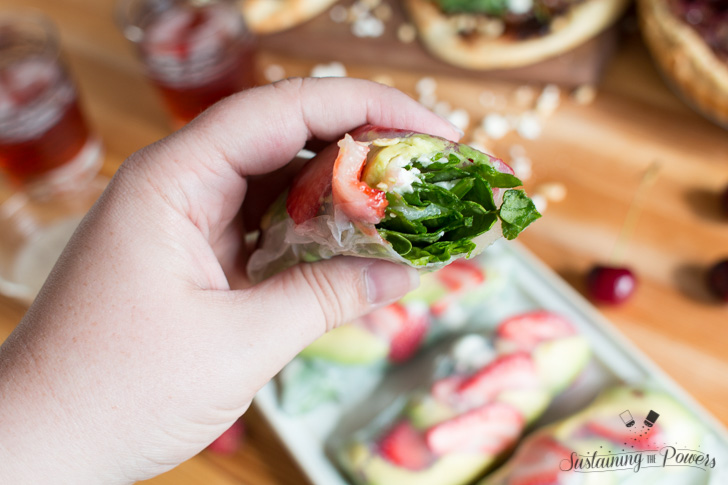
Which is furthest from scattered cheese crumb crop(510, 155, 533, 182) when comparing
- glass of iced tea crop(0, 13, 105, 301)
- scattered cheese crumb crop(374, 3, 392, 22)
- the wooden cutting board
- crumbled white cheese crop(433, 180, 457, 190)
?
glass of iced tea crop(0, 13, 105, 301)

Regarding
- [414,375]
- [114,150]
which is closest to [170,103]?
[114,150]

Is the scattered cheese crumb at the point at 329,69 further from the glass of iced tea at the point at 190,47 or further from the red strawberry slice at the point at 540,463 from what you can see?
the red strawberry slice at the point at 540,463

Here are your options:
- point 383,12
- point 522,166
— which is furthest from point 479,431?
point 383,12

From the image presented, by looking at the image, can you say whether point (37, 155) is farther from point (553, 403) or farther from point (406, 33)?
point (553, 403)

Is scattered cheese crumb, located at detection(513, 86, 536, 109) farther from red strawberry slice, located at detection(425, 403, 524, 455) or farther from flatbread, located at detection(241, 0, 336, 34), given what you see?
red strawberry slice, located at detection(425, 403, 524, 455)

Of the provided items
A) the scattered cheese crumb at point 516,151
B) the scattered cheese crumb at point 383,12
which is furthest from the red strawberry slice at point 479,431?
the scattered cheese crumb at point 383,12
